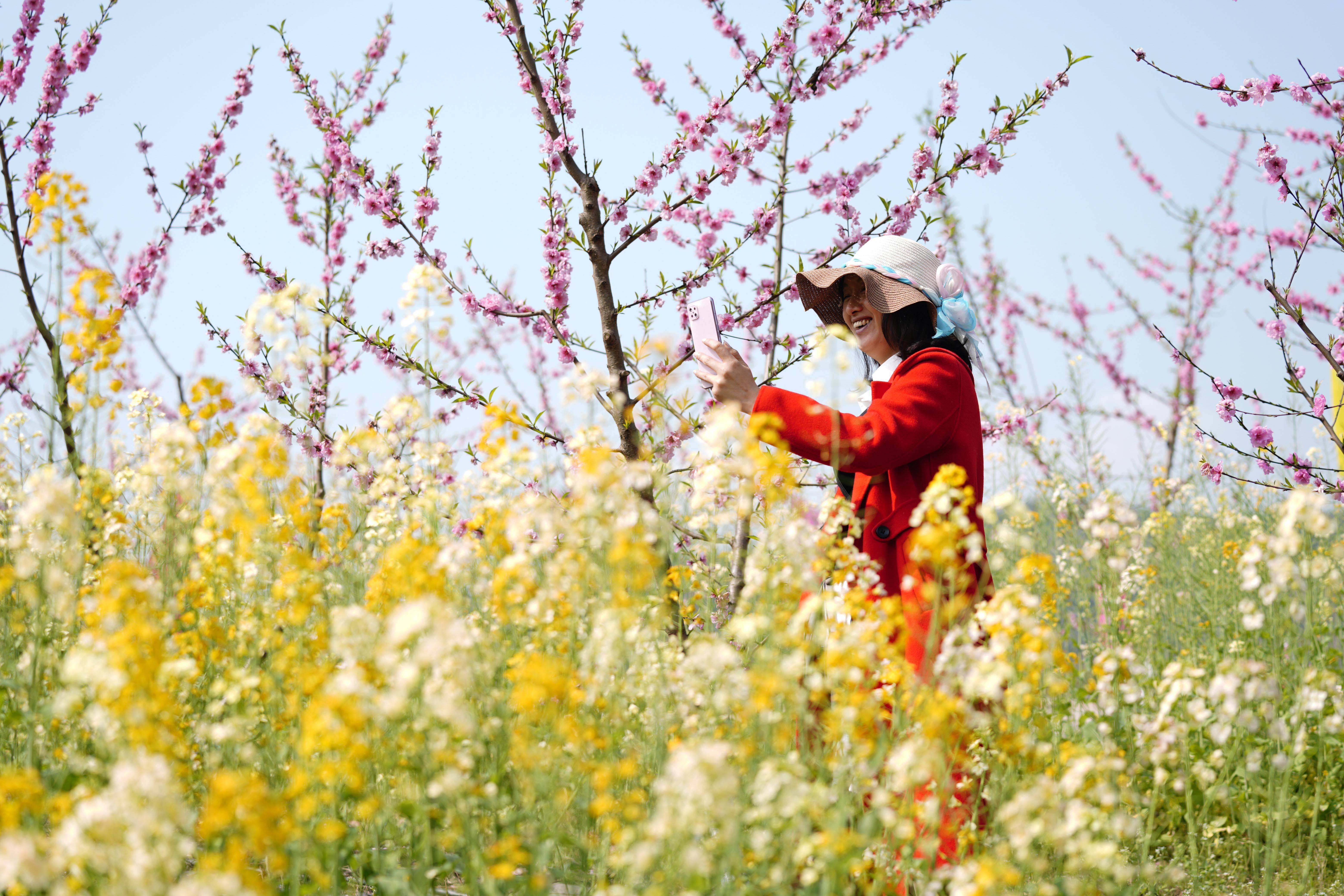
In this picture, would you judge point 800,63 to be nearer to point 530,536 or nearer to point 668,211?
point 668,211

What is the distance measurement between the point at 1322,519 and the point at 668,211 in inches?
107

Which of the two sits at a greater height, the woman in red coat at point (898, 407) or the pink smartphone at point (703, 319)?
the pink smartphone at point (703, 319)

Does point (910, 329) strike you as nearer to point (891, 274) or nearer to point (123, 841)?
point (891, 274)

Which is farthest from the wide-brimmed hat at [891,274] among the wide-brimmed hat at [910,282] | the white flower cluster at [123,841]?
the white flower cluster at [123,841]

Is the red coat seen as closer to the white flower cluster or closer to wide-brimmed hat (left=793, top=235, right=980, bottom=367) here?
wide-brimmed hat (left=793, top=235, right=980, bottom=367)

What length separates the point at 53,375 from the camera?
12.6 feet

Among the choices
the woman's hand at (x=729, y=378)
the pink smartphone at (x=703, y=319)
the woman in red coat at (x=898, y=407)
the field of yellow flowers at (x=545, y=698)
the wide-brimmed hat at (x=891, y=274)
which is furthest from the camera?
the pink smartphone at (x=703, y=319)

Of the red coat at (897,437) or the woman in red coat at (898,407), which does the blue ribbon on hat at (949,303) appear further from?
the red coat at (897,437)

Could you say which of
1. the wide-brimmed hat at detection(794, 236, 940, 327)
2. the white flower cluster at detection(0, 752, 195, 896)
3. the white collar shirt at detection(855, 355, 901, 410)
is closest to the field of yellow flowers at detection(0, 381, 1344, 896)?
the white flower cluster at detection(0, 752, 195, 896)

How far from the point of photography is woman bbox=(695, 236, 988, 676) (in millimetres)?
2500

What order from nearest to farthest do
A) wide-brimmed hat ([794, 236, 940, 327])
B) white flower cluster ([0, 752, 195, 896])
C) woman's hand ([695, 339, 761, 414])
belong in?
white flower cluster ([0, 752, 195, 896]) → woman's hand ([695, 339, 761, 414]) → wide-brimmed hat ([794, 236, 940, 327])

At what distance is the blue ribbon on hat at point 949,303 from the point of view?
2869mm

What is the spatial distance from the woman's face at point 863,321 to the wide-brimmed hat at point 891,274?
0.02 m

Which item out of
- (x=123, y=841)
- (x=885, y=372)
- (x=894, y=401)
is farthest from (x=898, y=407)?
(x=123, y=841)
